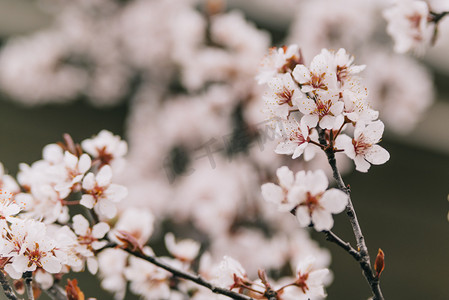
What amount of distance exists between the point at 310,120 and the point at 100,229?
297 mm

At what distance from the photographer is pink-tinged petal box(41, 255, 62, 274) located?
0.46 metres

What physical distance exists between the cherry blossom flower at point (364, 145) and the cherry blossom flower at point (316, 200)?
6 centimetres

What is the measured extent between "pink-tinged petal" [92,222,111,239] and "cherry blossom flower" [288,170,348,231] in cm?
25

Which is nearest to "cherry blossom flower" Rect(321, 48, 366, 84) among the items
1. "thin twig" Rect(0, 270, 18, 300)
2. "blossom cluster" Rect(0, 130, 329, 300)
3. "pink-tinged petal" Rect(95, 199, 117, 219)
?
"blossom cluster" Rect(0, 130, 329, 300)

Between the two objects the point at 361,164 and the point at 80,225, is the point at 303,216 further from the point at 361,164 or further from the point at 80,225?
the point at 80,225

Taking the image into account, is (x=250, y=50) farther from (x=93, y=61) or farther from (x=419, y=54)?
(x=93, y=61)

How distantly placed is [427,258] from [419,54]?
58.3 inches

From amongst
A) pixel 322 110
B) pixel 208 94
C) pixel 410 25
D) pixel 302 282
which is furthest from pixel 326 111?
pixel 208 94

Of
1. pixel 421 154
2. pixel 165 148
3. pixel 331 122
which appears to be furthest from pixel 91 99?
pixel 331 122

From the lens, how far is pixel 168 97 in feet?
6.50

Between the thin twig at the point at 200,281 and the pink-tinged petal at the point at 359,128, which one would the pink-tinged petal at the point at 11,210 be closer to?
the thin twig at the point at 200,281

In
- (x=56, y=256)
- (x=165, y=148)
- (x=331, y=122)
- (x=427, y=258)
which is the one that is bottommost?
(x=56, y=256)

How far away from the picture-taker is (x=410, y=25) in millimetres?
766

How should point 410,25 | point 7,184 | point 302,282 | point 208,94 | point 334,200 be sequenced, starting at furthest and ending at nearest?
point 208,94 < point 410,25 < point 7,184 < point 302,282 < point 334,200
